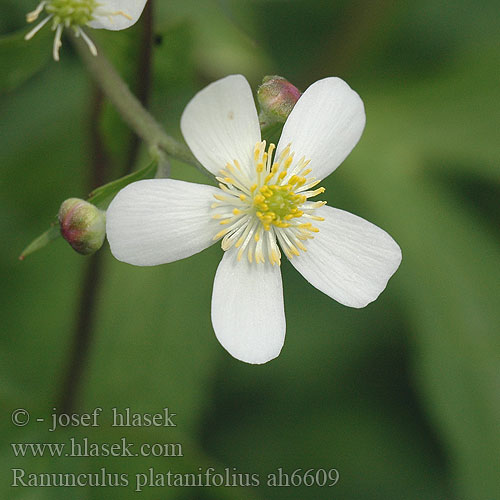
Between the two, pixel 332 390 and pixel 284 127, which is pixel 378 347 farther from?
pixel 284 127

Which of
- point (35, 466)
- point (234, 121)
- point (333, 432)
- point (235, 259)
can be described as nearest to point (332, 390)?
point (333, 432)

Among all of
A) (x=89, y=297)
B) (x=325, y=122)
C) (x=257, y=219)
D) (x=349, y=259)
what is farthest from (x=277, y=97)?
Answer: (x=89, y=297)

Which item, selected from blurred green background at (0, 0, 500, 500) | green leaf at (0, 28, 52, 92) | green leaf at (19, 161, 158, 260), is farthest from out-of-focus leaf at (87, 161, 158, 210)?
blurred green background at (0, 0, 500, 500)

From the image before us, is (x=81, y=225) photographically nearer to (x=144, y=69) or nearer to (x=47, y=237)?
(x=47, y=237)

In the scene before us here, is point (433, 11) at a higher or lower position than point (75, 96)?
higher

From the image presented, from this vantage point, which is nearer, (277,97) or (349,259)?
(277,97)

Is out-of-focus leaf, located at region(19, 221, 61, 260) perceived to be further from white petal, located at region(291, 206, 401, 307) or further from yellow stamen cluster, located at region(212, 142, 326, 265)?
white petal, located at region(291, 206, 401, 307)

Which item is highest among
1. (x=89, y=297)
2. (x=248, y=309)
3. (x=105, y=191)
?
(x=89, y=297)
